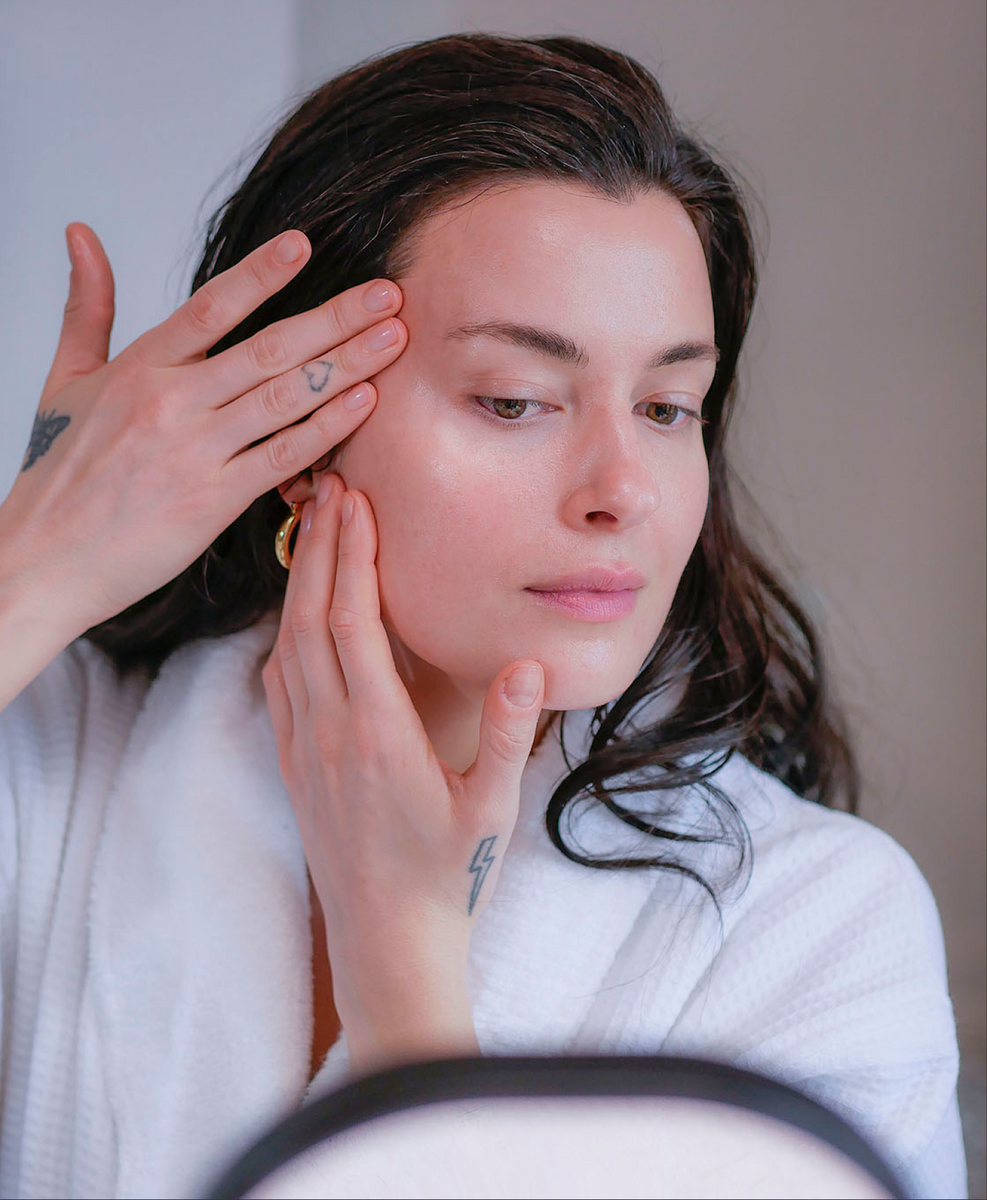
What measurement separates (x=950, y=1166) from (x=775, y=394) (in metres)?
0.61

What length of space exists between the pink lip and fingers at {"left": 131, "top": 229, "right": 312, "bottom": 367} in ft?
0.82

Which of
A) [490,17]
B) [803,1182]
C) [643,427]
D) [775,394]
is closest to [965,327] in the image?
[775,394]

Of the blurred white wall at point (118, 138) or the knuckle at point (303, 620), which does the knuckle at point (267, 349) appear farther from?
the blurred white wall at point (118, 138)

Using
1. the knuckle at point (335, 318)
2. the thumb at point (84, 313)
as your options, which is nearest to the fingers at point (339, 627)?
the knuckle at point (335, 318)

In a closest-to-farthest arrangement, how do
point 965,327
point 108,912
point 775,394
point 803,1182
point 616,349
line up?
point 803,1182 → point 616,349 → point 108,912 → point 965,327 → point 775,394

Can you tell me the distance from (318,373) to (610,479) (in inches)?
7.7

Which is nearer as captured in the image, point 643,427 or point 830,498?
point 643,427

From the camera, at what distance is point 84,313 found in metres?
0.74

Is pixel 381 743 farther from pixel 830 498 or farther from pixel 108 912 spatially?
pixel 830 498

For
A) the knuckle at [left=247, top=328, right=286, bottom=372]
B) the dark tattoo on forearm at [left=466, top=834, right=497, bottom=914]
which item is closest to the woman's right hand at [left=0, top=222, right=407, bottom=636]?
the knuckle at [left=247, top=328, right=286, bottom=372]

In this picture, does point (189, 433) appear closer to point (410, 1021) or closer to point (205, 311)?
point (205, 311)

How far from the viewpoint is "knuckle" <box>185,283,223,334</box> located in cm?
63

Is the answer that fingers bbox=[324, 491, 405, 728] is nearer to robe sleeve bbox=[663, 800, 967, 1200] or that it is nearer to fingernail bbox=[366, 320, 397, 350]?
fingernail bbox=[366, 320, 397, 350]

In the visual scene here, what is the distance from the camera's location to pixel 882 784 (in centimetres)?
95
